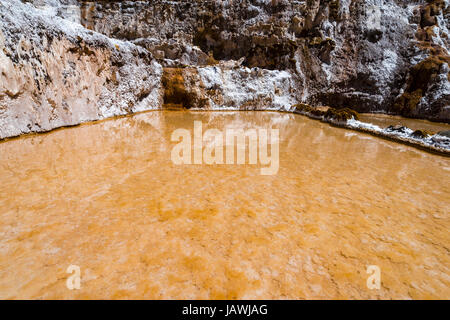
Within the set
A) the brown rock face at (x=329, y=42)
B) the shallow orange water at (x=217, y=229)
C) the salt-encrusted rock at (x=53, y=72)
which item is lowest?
the shallow orange water at (x=217, y=229)

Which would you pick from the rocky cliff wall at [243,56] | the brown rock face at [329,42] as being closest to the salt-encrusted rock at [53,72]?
the rocky cliff wall at [243,56]

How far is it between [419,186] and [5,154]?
10585 millimetres

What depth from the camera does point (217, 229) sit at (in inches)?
129

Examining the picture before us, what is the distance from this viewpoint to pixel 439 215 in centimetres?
388

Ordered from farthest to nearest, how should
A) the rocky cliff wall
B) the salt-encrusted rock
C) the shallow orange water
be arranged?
the rocky cliff wall, the salt-encrusted rock, the shallow orange water

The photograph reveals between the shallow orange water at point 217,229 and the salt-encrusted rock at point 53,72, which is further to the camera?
the salt-encrusted rock at point 53,72

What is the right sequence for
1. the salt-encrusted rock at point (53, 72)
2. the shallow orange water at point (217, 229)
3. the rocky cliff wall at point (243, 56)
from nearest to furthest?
the shallow orange water at point (217, 229) → the salt-encrusted rock at point (53, 72) → the rocky cliff wall at point (243, 56)

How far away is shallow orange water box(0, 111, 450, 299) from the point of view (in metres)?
2.37

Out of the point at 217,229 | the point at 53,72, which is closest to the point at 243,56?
the point at 53,72

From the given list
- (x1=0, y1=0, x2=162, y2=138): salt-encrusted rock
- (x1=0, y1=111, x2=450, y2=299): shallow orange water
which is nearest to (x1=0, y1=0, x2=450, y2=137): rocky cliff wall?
(x1=0, y1=0, x2=162, y2=138): salt-encrusted rock

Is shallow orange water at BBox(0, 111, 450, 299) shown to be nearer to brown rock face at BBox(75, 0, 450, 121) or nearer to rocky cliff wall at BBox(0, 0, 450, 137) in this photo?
rocky cliff wall at BBox(0, 0, 450, 137)

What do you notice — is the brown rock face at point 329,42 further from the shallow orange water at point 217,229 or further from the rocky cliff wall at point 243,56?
the shallow orange water at point 217,229

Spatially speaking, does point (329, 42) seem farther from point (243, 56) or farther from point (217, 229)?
point (217, 229)

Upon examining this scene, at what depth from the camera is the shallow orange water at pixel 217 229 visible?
2.37m
